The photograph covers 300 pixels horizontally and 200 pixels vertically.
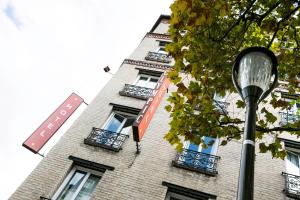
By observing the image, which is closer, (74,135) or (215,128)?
(215,128)

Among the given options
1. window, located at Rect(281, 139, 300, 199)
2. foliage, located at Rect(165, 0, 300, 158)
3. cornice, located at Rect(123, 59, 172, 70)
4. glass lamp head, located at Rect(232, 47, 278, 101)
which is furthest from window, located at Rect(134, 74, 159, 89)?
glass lamp head, located at Rect(232, 47, 278, 101)

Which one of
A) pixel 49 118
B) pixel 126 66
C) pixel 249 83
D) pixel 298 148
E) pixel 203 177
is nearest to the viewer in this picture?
pixel 249 83

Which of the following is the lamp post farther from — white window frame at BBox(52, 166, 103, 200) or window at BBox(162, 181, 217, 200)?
white window frame at BBox(52, 166, 103, 200)

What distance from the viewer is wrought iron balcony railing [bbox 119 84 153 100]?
13.5m

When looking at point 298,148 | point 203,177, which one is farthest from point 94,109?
point 298,148

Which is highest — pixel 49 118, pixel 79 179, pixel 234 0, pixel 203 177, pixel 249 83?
pixel 234 0

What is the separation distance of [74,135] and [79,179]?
2.03m

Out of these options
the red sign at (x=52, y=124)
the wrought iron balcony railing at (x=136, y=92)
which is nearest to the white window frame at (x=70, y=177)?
the red sign at (x=52, y=124)

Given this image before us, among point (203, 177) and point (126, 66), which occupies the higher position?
point (126, 66)

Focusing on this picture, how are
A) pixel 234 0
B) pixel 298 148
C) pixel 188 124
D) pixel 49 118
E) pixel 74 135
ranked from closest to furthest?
pixel 188 124, pixel 234 0, pixel 298 148, pixel 74 135, pixel 49 118

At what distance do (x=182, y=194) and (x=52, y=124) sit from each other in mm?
6384

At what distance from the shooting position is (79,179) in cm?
1028

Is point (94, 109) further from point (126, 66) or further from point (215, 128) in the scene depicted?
point (215, 128)

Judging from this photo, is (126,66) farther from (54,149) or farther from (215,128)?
(215,128)
